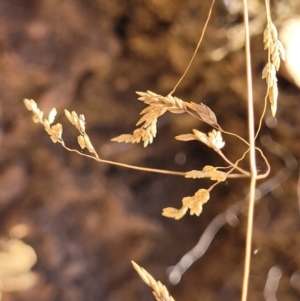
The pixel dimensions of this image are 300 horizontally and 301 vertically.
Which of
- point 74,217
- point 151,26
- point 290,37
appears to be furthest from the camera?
point 74,217

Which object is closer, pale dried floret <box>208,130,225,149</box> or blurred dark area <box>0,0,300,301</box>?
pale dried floret <box>208,130,225,149</box>

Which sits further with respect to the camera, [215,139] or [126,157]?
[126,157]

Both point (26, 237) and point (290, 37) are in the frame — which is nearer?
point (290, 37)

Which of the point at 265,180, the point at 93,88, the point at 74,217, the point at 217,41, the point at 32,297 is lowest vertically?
the point at 32,297

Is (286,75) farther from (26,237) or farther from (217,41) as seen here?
(26,237)

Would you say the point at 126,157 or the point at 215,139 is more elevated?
the point at 215,139

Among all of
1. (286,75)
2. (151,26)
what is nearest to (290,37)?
(286,75)

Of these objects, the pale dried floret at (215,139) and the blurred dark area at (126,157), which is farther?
the blurred dark area at (126,157)

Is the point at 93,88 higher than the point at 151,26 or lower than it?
lower
